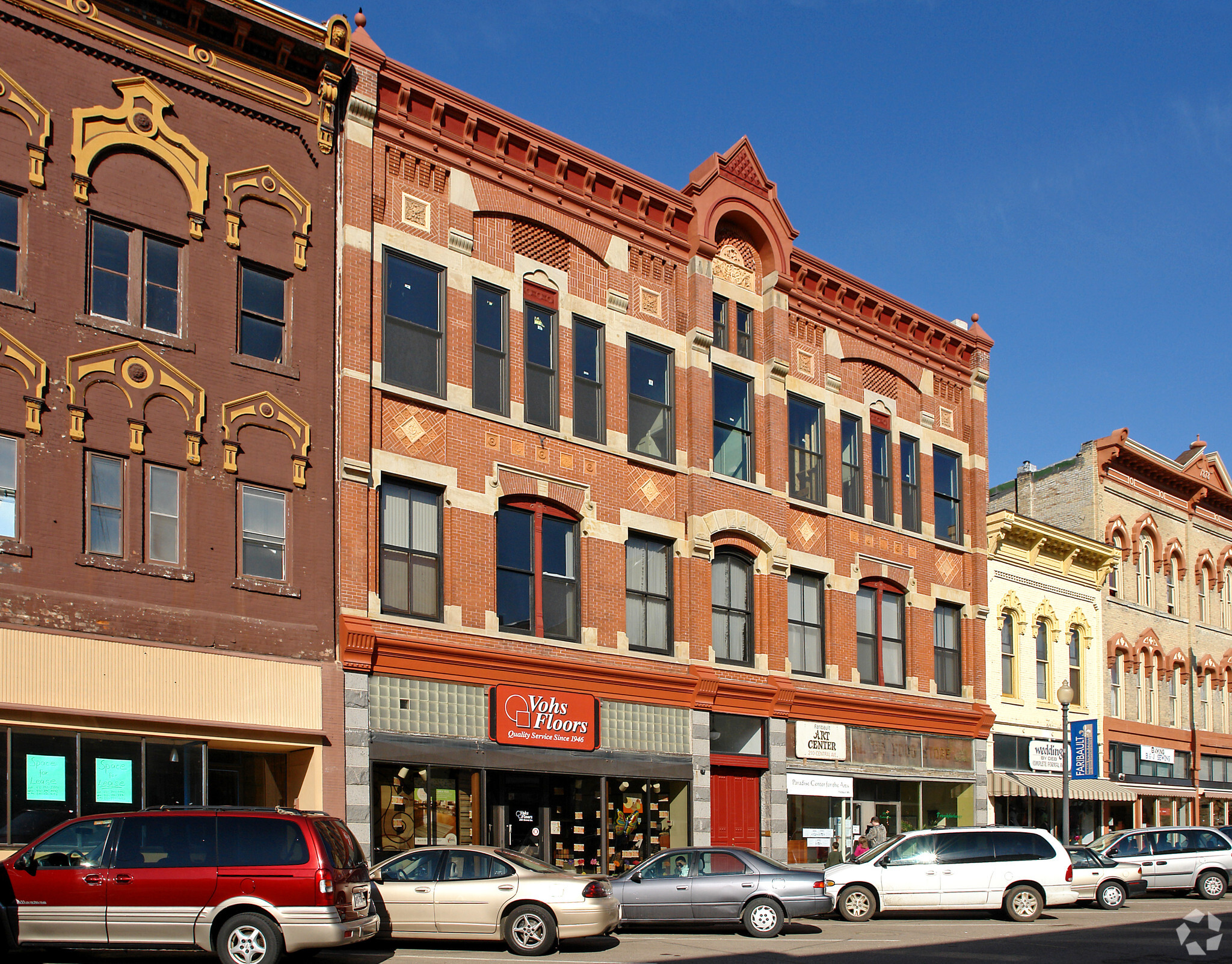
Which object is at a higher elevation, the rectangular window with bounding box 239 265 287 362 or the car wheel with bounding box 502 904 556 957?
the rectangular window with bounding box 239 265 287 362

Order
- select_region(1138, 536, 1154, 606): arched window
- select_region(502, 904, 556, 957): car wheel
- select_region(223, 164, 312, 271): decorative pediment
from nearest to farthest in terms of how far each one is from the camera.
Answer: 1. select_region(502, 904, 556, 957): car wheel
2. select_region(223, 164, 312, 271): decorative pediment
3. select_region(1138, 536, 1154, 606): arched window

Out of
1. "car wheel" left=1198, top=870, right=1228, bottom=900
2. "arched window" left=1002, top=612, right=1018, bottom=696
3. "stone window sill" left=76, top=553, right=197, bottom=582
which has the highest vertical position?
"stone window sill" left=76, top=553, right=197, bottom=582

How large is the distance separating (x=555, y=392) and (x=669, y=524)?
3881 mm

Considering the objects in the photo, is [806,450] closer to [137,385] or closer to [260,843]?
[137,385]

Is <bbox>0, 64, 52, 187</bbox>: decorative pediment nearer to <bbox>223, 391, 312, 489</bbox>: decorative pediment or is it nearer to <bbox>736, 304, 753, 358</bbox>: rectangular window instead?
<bbox>223, 391, 312, 489</bbox>: decorative pediment

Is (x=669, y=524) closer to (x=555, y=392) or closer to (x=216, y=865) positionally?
(x=555, y=392)

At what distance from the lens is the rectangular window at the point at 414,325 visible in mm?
24312

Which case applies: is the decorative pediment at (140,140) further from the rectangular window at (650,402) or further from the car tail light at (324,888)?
the car tail light at (324,888)

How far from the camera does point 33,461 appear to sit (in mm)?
19375

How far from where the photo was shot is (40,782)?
61.3ft

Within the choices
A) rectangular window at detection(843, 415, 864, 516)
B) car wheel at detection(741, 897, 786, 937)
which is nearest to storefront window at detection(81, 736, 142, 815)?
car wheel at detection(741, 897, 786, 937)

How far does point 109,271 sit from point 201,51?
4.19 meters

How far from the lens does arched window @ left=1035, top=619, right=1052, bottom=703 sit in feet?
128

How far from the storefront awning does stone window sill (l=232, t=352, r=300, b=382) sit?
2220 cm
